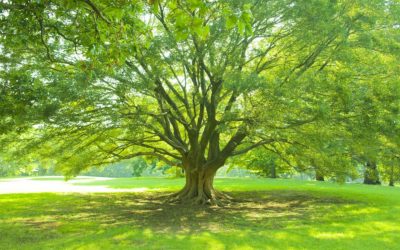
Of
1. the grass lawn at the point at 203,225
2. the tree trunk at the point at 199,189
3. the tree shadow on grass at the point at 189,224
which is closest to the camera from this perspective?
the grass lawn at the point at 203,225

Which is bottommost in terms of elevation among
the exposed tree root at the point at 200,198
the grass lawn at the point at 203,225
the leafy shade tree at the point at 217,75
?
the grass lawn at the point at 203,225

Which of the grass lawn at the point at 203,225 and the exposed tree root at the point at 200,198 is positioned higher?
the exposed tree root at the point at 200,198

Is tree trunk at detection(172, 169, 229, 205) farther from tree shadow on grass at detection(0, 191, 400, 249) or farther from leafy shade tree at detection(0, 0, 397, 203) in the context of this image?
leafy shade tree at detection(0, 0, 397, 203)

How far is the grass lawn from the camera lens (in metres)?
9.12

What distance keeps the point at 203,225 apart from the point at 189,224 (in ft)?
1.53

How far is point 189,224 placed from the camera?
1187cm

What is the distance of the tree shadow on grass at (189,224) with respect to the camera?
9.38 m

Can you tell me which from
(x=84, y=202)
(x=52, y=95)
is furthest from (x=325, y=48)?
(x=84, y=202)

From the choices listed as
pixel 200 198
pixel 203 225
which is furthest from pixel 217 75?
pixel 200 198

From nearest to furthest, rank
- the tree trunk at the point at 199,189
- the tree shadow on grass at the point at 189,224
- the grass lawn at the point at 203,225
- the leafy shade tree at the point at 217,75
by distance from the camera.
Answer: the grass lawn at the point at 203,225, the tree shadow on grass at the point at 189,224, the leafy shade tree at the point at 217,75, the tree trunk at the point at 199,189

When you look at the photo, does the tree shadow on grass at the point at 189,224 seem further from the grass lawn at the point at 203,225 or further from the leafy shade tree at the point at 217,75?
the leafy shade tree at the point at 217,75

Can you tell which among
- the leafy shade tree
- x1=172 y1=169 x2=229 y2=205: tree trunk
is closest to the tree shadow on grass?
x1=172 y1=169 x2=229 y2=205: tree trunk

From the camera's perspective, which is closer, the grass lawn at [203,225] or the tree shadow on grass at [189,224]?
the grass lawn at [203,225]

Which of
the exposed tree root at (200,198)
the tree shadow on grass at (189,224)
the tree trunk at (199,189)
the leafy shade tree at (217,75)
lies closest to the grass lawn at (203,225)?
the tree shadow on grass at (189,224)
